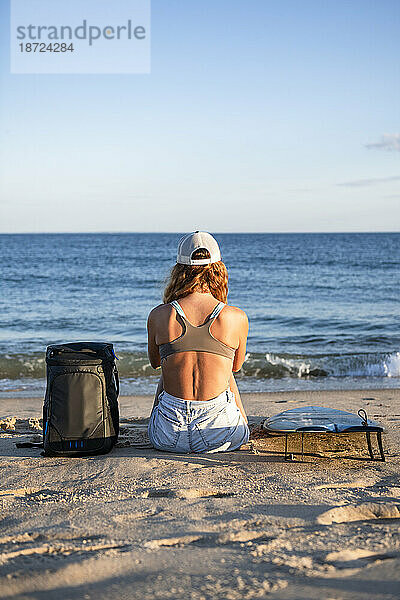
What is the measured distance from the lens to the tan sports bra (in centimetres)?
399

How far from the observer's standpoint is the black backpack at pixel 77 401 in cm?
399

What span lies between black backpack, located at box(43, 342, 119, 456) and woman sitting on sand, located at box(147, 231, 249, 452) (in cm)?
38

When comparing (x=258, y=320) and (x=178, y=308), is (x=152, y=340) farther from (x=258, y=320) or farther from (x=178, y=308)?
(x=258, y=320)

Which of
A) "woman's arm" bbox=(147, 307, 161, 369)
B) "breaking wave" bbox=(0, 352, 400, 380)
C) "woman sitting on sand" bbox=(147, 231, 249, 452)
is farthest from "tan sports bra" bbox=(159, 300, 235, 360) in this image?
"breaking wave" bbox=(0, 352, 400, 380)

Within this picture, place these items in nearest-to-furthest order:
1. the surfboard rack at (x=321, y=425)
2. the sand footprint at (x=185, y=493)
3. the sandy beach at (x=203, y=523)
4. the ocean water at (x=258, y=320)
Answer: the sandy beach at (x=203, y=523)
the sand footprint at (x=185, y=493)
the surfboard rack at (x=321, y=425)
the ocean water at (x=258, y=320)

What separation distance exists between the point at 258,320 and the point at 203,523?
12700mm

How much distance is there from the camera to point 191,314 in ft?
13.1

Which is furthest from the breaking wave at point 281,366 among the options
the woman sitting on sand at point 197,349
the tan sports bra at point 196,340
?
the tan sports bra at point 196,340

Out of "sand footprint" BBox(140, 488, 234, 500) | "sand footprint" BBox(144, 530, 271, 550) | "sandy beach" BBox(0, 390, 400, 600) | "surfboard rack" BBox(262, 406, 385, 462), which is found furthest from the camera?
"surfboard rack" BBox(262, 406, 385, 462)

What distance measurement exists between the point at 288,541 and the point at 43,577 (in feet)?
3.40

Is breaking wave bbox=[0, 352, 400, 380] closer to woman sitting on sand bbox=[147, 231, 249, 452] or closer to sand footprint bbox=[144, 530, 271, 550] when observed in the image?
woman sitting on sand bbox=[147, 231, 249, 452]

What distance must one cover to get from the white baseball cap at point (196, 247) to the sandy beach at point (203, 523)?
1.32 meters

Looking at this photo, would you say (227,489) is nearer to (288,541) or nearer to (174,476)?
(174,476)

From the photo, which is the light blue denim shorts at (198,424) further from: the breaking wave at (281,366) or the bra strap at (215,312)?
the breaking wave at (281,366)
